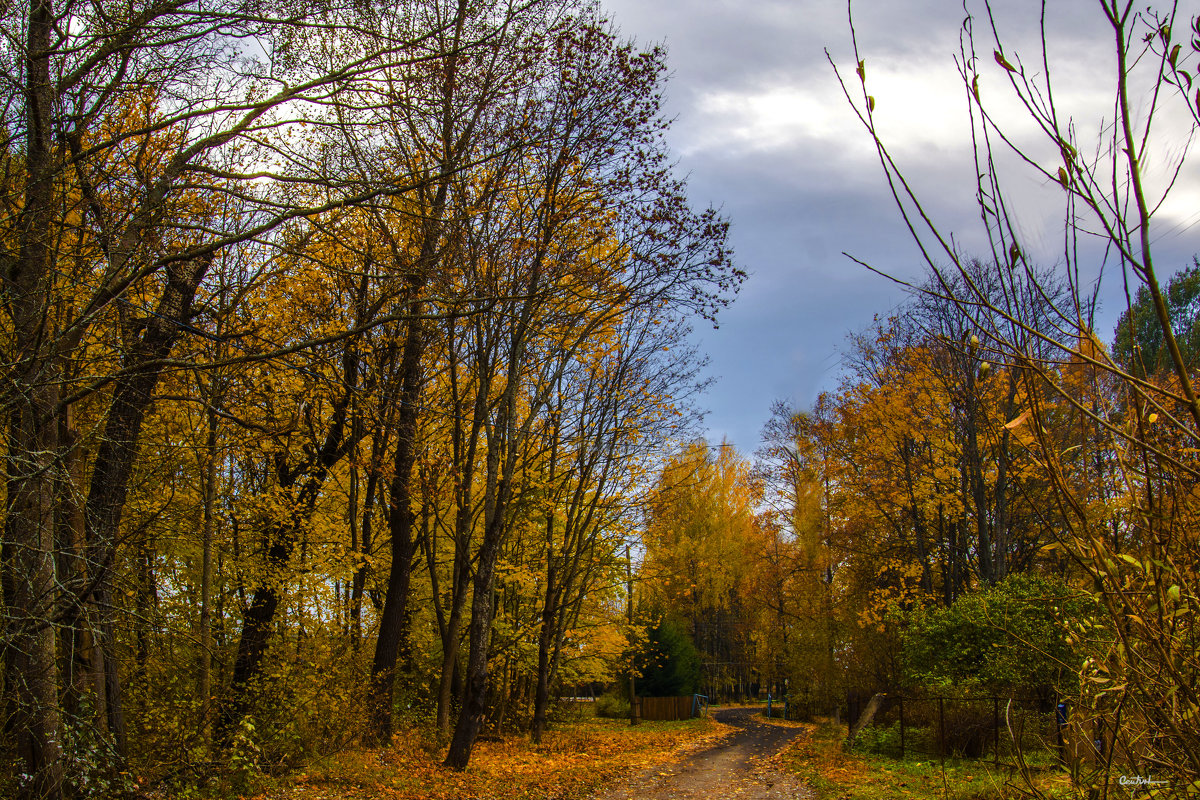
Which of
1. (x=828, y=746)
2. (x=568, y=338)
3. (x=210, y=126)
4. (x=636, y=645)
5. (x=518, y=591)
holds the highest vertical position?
(x=568, y=338)

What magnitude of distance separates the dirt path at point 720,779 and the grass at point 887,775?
41cm

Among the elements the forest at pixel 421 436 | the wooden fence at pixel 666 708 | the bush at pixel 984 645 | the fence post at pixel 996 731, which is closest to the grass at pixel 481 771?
the forest at pixel 421 436

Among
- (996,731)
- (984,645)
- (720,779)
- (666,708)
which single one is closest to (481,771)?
(720,779)

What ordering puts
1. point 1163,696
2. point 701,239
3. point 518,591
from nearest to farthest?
point 1163,696 < point 701,239 < point 518,591

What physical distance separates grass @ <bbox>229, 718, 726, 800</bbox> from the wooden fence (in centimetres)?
1130

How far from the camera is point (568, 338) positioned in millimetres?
14266

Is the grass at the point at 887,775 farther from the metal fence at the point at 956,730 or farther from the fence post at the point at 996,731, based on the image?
the metal fence at the point at 956,730

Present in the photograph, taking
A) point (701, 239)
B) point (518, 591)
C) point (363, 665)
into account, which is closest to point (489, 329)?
point (701, 239)

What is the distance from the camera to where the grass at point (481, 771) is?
29.6ft

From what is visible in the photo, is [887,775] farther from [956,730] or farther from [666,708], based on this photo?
[666,708]

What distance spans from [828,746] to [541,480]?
833 centimetres

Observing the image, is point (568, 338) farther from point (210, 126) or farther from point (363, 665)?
point (210, 126)

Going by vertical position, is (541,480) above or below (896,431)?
below

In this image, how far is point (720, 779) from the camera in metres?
12.0
